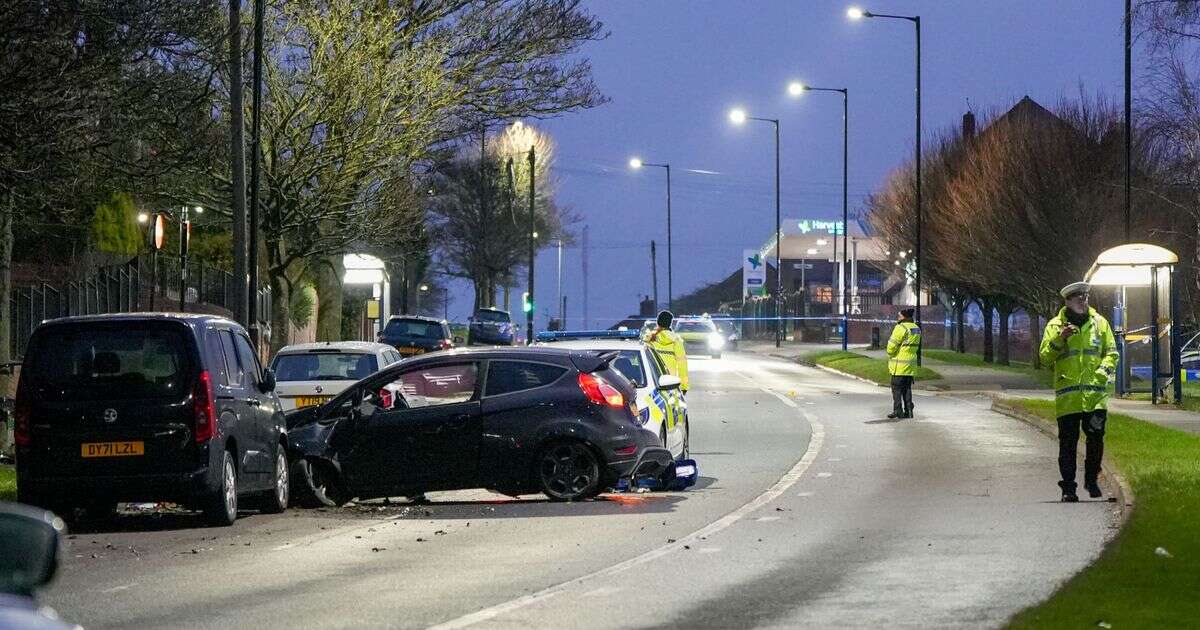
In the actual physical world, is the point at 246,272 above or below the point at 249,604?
above

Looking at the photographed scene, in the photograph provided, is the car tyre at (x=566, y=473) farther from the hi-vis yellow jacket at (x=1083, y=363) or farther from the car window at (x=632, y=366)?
the hi-vis yellow jacket at (x=1083, y=363)

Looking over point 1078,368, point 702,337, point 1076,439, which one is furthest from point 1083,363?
point 702,337

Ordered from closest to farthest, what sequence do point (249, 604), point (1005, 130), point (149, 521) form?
point (249, 604)
point (149, 521)
point (1005, 130)

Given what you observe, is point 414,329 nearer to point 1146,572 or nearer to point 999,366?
point 999,366

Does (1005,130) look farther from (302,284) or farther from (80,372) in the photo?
(80,372)

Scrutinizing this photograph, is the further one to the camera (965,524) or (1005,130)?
(1005,130)

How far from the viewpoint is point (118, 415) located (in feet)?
47.8

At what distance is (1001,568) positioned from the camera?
1120 centimetres

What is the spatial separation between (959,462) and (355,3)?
16.5 metres

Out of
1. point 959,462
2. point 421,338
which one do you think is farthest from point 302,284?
point 959,462

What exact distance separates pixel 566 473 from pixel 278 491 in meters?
2.52

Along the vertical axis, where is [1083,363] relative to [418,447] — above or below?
above

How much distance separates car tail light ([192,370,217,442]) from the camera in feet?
48.1

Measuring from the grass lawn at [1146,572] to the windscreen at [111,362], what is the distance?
24.0 feet
